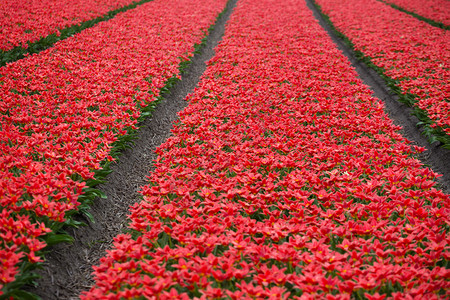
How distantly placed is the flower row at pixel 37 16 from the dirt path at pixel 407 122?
1029 centimetres

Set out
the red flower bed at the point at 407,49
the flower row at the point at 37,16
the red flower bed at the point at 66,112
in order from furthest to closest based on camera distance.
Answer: the flower row at the point at 37,16, the red flower bed at the point at 407,49, the red flower bed at the point at 66,112

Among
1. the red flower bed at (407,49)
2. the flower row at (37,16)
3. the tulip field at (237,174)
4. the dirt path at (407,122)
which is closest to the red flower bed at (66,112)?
the tulip field at (237,174)

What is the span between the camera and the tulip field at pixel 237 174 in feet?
7.90

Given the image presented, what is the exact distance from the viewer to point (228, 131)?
5172mm

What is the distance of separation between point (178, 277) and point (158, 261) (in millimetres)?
268

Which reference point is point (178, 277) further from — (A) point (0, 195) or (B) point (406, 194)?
(B) point (406, 194)

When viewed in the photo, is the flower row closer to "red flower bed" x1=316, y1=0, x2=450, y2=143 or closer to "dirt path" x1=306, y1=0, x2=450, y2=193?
"dirt path" x1=306, y1=0, x2=450, y2=193

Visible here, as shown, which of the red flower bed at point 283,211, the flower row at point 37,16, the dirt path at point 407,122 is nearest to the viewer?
the red flower bed at point 283,211

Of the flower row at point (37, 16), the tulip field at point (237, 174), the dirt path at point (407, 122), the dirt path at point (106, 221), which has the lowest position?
the dirt path at point (407, 122)

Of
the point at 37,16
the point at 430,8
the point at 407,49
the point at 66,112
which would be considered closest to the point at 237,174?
the point at 66,112

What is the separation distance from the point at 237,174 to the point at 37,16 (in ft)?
37.1

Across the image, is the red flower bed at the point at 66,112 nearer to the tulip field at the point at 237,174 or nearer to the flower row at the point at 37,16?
the tulip field at the point at 237,174

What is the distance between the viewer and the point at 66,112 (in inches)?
202

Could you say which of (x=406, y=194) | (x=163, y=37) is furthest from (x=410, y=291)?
(x=163, y=37)
